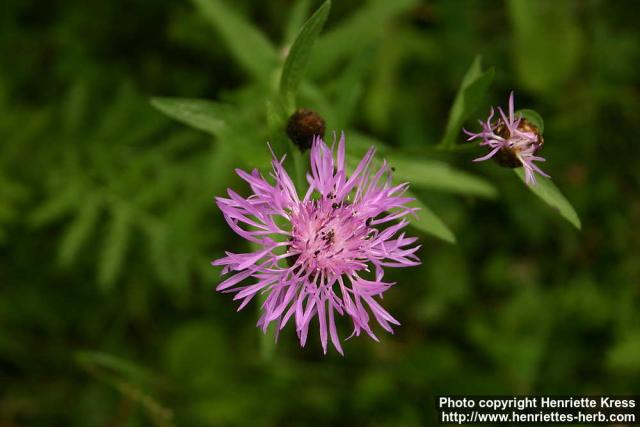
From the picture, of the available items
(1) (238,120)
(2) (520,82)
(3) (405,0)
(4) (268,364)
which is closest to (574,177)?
(2) (520,82)

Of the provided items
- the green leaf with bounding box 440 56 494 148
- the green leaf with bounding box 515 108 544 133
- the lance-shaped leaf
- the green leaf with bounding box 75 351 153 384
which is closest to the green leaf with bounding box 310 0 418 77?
the green leaf with bounding box 440 56 494 148

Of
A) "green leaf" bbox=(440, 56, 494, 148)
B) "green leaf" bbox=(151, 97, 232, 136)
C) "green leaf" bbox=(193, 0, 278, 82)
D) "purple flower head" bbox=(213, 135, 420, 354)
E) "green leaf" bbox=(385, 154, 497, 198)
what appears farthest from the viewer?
"green leaf" bbox=(193, 0, 278, 82)

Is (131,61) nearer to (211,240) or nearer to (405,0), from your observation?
(211,240)

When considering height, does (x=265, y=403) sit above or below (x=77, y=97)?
below

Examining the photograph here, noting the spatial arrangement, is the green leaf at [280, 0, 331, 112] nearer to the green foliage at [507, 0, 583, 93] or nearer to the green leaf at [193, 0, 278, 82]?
the green leaf at [193, 0, 278, 82]

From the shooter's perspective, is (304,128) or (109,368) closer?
(304,128)

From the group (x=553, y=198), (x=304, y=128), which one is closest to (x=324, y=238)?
(x=304, y=128)

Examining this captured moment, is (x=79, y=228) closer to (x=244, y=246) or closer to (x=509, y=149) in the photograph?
(x=244, y=246)
